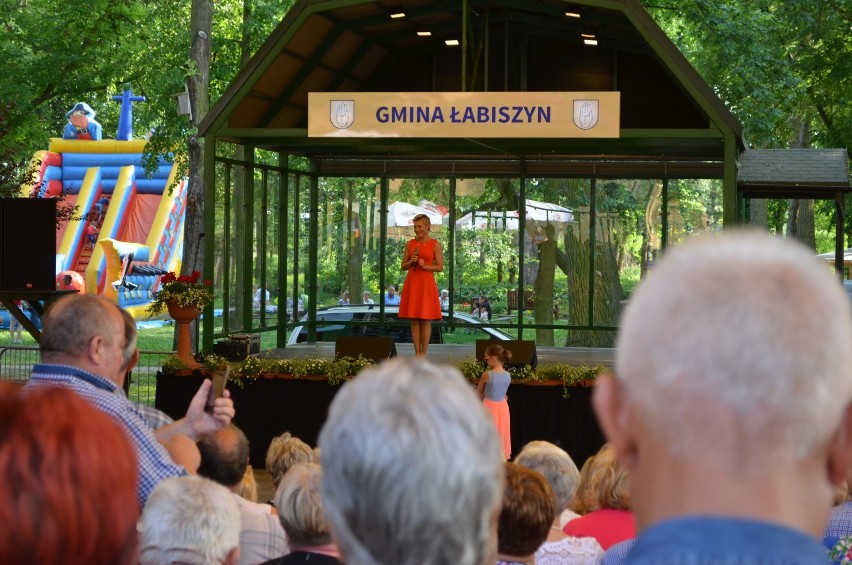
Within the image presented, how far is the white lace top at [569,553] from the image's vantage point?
165 inches

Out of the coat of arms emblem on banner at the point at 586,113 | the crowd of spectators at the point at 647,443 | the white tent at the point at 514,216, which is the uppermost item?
the coat of arms emblem on banner at the point at 586,113

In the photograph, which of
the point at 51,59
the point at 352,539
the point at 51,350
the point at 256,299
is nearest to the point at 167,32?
the point at 51,59

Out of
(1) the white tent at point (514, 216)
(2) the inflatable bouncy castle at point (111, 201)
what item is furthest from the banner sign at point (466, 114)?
(2) the inflatable bouncy castle at point (111, 201)

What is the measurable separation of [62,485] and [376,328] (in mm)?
15686

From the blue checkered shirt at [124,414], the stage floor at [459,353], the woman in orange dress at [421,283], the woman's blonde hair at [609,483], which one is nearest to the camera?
the blue checkered shirt at [124,414]

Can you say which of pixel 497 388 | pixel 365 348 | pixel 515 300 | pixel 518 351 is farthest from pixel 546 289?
pixel 497 388

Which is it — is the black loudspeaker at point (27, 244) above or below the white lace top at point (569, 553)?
above

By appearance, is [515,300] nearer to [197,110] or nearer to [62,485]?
[197,110]

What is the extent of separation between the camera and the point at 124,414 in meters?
3.93

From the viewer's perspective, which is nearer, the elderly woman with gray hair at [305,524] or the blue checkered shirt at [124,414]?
the elderly woman with gray hair at [305,524]

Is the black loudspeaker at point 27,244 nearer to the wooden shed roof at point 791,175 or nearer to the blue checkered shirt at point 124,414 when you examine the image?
the wooden shed roof at point 791,175

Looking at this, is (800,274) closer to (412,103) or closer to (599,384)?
(599,384)

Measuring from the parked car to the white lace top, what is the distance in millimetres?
12735

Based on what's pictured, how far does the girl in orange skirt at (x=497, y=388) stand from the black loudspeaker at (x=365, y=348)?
1.89 metres
